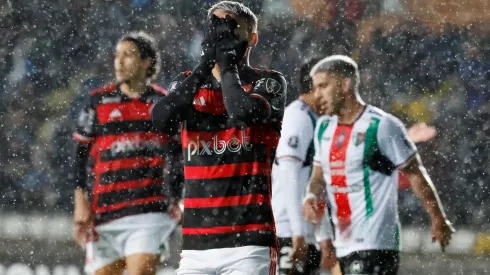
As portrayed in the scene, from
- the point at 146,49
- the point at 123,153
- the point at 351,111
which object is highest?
the point at 146,49

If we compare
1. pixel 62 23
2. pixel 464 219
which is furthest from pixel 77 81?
pixel 464 219

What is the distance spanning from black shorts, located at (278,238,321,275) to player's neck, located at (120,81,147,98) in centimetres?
123

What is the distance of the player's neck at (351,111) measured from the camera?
5.24m

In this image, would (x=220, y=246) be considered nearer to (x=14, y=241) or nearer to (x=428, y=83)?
(x=14, y=241)

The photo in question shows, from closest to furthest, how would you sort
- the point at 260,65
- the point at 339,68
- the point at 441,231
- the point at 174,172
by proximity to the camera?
1. the point at 441,231
2. the point at 174,172
3. the point at 339,68
4. the point at 260,65

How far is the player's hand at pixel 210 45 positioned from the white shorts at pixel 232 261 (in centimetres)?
67

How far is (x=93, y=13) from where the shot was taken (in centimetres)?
988

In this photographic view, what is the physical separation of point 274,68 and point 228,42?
5441 mm

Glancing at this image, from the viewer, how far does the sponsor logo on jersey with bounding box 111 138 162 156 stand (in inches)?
215

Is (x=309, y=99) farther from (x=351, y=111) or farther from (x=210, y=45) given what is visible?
(x=210, y=45)

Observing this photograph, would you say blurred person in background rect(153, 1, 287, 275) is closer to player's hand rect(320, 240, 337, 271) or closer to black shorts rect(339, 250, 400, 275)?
black shorts rect(339, 250, 400, 275)

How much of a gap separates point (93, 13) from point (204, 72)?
21.4ft

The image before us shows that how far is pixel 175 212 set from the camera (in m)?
5.52

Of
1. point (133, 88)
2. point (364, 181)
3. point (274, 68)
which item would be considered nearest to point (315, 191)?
point (364, 181)
